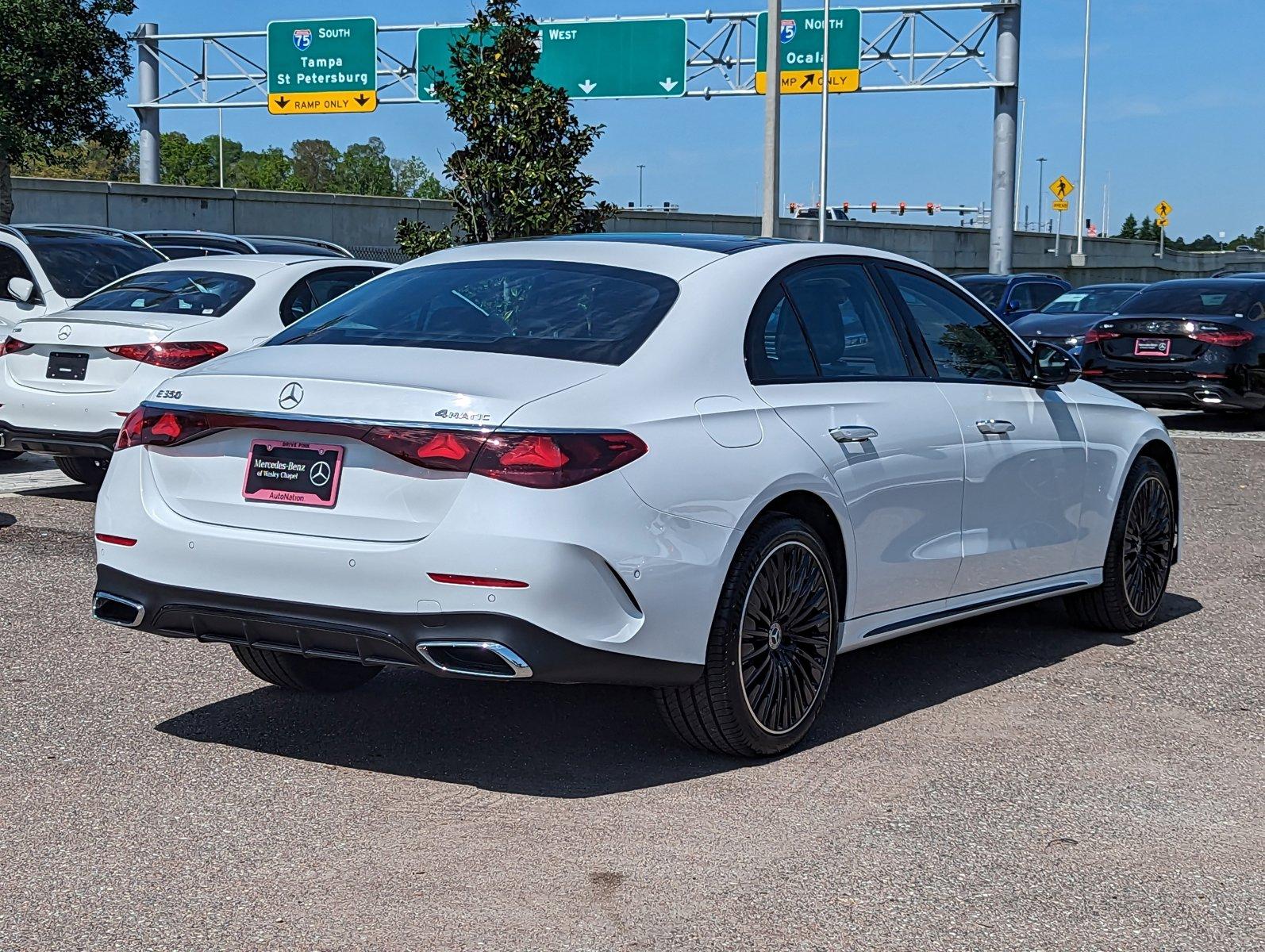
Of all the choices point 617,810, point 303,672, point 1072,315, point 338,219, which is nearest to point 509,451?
point 617,810

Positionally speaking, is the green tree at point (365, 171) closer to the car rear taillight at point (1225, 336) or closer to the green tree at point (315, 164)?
the green tree at point (315, 164)

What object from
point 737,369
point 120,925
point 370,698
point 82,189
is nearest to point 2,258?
point 370,698

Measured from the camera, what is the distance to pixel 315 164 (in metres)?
142

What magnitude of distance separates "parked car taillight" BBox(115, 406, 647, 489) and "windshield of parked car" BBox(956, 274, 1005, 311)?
19855 millimetres

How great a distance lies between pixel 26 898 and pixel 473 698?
223 centimetres

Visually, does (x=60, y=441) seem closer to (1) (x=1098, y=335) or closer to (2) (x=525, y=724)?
(2) (x=525, y=724)

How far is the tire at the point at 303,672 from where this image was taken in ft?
19.8

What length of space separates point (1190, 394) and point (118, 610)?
46.1 ft

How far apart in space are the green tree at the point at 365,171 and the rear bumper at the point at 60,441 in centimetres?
12815

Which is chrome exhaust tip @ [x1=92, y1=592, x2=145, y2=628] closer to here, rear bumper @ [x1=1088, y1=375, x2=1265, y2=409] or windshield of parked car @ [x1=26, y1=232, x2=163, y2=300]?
windshield of parked car @ [x1=26, y1=232, x2=163, y2=300]

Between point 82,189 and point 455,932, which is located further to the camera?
point 82,189

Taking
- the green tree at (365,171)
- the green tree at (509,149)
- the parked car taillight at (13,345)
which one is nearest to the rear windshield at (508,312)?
the parked car taillight at (13,345)

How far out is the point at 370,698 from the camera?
6137mm

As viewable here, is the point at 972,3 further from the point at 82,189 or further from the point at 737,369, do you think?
the point at 737,369
